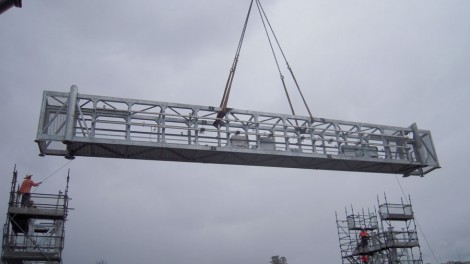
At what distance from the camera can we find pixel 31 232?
778 inches

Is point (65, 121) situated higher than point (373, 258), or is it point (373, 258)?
point (65, 121)

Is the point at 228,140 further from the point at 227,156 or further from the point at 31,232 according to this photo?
the point at 31,232

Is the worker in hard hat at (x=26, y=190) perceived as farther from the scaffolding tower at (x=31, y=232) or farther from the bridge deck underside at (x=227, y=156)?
the bridge deck underside at (x=227, y=156)

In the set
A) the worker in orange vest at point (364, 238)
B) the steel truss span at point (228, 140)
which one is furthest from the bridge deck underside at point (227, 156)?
the worker in orange vest at point (364, 238)

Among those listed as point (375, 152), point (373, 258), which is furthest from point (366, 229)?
point (375, 152)

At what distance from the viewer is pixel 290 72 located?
20.3 meters

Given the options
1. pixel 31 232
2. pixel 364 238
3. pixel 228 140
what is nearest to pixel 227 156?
pixel 228 140

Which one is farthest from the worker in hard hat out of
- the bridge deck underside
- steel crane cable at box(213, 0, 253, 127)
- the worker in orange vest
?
the worker in orange vest

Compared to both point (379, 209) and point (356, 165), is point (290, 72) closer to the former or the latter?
point (356, 165)

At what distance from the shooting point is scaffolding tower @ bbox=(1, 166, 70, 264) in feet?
59.7

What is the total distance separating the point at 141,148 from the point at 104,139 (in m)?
1.23

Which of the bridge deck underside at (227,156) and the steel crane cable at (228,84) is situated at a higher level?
the steel crane cable at (228,84)

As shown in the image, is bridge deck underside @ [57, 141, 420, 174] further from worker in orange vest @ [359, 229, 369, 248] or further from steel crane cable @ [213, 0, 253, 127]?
worker in orange vest @ [359, 229, 369, 248]

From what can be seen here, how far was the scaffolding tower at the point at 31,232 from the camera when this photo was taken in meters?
18.2
